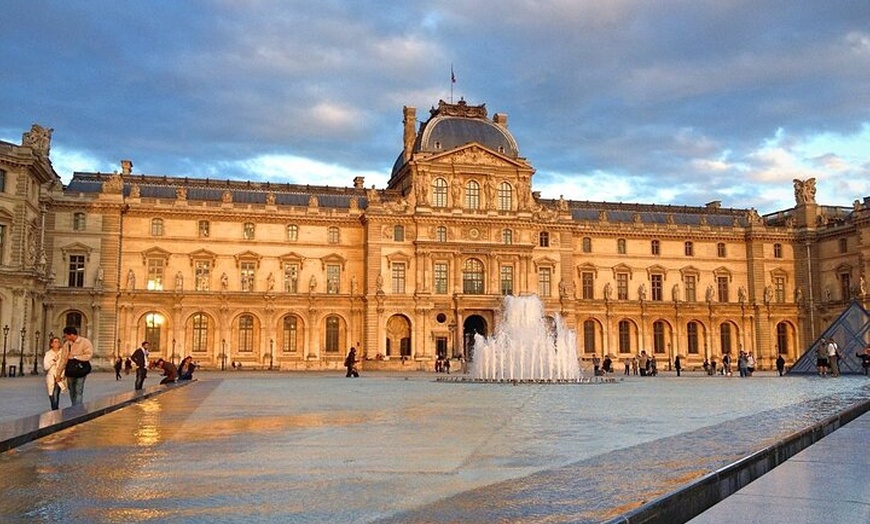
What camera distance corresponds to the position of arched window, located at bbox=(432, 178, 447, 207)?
67.1 metres

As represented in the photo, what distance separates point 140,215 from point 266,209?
9721 millimetres

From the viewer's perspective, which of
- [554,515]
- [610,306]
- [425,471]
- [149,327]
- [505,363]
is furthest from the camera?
[610,306]

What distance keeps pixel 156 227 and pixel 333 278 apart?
1450 centimetres

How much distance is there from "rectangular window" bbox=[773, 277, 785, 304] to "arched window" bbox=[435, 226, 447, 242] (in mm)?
33826

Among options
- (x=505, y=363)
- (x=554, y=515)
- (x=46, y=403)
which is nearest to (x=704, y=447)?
(x=554, y=515)

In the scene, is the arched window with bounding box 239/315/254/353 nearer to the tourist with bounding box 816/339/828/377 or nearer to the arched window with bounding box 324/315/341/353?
the arched window with bounding box 324/315/341/353

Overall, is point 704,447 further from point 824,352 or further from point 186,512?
point 824,352

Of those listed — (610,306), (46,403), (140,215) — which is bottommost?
(46,403)

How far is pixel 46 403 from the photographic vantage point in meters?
22.4

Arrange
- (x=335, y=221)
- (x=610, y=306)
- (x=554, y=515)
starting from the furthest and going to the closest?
1. (x=610, y=306)
2. (x=335, y=221)
3. (x=554, y=515)

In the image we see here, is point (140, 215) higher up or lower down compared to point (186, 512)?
higher up

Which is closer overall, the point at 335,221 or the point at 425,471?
the point at 425,471

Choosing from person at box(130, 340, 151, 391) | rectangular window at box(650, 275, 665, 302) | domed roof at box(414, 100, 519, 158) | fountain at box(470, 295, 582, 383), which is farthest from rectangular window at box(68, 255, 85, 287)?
rectangular window at box(650, 275, 665, 302)

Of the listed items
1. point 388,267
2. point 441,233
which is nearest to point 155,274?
point 388,267
